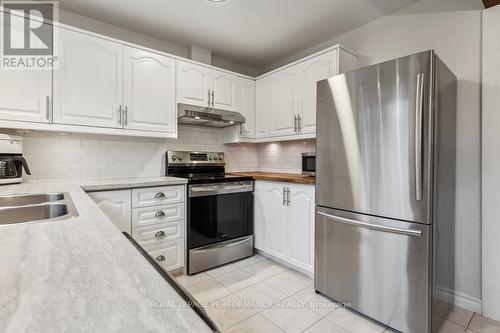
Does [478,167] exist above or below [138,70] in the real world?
below

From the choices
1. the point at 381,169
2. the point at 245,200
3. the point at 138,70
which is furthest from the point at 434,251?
the point at 138,70

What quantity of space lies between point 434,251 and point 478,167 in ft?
2.65

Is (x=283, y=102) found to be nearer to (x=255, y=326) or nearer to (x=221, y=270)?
(x=221, y=270)

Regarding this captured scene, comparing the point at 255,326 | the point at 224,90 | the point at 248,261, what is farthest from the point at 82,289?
the point at 224,90

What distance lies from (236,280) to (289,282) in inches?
18.8

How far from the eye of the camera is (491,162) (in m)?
1.78

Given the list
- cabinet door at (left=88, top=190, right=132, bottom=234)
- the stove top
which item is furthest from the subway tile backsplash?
cabinet door at (left=88, top=190, right=132, bottom=234)

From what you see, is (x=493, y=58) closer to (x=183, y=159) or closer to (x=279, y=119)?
(x=279, y=119)

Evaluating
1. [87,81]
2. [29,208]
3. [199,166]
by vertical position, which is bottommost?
[29,208]

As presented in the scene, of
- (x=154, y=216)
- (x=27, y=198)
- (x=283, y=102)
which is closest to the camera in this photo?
(x=27, y=198)

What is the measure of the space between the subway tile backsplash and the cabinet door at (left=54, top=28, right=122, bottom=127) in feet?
1.09

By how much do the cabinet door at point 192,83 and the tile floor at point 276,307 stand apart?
1759 millimetres

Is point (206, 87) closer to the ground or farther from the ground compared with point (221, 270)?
farther from the ground

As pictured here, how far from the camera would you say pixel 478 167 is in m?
1.86
